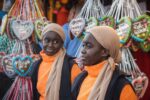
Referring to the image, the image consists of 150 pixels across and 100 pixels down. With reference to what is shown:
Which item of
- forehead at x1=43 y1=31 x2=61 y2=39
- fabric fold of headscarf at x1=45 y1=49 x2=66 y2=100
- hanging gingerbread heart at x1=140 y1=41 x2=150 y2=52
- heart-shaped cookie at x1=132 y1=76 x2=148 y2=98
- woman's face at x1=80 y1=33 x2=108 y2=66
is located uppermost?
forehead at x1=43 y1=31 x2=61 y2=39

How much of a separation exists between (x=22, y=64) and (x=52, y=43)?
2.37ft

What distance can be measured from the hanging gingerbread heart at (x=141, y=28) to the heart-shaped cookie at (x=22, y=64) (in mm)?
1092

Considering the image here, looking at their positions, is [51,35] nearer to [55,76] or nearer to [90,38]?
[55,76]

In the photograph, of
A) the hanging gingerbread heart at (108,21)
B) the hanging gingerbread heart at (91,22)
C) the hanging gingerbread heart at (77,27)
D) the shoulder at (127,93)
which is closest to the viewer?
the shoulder at (127,93)

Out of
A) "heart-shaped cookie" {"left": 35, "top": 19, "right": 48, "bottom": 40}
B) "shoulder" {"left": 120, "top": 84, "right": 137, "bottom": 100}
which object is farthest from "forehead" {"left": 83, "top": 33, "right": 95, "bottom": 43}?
"heart-shaped cookie" {"left": 35, "top": 19, "right": 48, "bottom": 40}

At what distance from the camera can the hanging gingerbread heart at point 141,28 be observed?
8.65 ft

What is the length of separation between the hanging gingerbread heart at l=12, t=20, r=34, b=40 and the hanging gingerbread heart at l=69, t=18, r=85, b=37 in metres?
0.47

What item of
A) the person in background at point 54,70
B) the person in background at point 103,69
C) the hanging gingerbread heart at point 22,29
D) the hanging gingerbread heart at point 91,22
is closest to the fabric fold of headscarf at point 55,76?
the person in background at point 54,70

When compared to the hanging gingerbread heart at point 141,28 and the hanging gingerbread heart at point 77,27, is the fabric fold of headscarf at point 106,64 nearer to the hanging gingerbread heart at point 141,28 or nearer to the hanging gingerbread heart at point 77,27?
the hanging gingerbread heart at point 141,28

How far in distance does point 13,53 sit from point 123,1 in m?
1.29

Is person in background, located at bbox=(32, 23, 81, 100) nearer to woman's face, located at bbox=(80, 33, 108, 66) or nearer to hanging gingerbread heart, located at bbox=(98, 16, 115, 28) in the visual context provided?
hanging gingerbread heart, located at bbox=(98, 16, 115, 28)

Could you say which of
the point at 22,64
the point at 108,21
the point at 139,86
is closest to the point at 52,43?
the point at 108,21

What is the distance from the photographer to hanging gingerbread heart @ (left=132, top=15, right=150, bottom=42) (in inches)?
104

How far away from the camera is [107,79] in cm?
184
